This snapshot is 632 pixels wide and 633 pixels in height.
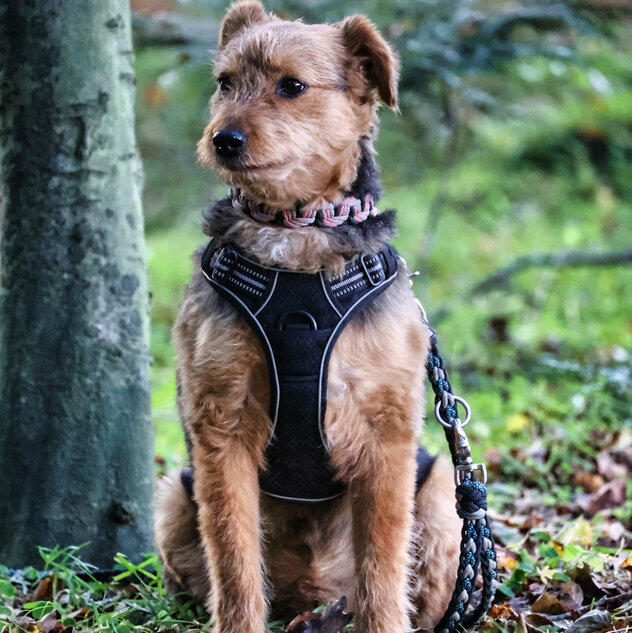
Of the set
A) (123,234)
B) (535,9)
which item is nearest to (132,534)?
(123,234)

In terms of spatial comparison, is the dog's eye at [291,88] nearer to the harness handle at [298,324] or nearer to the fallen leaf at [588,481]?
the harness handle at [298,324]

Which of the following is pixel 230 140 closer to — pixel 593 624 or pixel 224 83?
pixel 224 83

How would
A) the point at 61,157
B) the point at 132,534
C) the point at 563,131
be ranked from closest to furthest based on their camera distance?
1. the point at 61,157
2. the point at 132,534
3. the point at 563,131

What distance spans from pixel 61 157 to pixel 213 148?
98 cm

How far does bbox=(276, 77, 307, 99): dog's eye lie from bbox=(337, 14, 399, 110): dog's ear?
282 mm

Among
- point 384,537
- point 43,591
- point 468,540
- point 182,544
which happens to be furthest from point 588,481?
point 43,591

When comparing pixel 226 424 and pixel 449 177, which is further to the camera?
pixel 449 177

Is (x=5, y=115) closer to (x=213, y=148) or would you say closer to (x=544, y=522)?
(x=213, y=148)

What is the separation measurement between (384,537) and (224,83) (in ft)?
5.41

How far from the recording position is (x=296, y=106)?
2.62 metres

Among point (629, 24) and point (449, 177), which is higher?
point (629, 24)

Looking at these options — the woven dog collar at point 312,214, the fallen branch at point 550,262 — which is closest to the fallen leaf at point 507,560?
the woven dog collar at point 312,214

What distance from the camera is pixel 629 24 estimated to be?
543 centimetres

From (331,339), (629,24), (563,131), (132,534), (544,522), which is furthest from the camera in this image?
(563,131)
